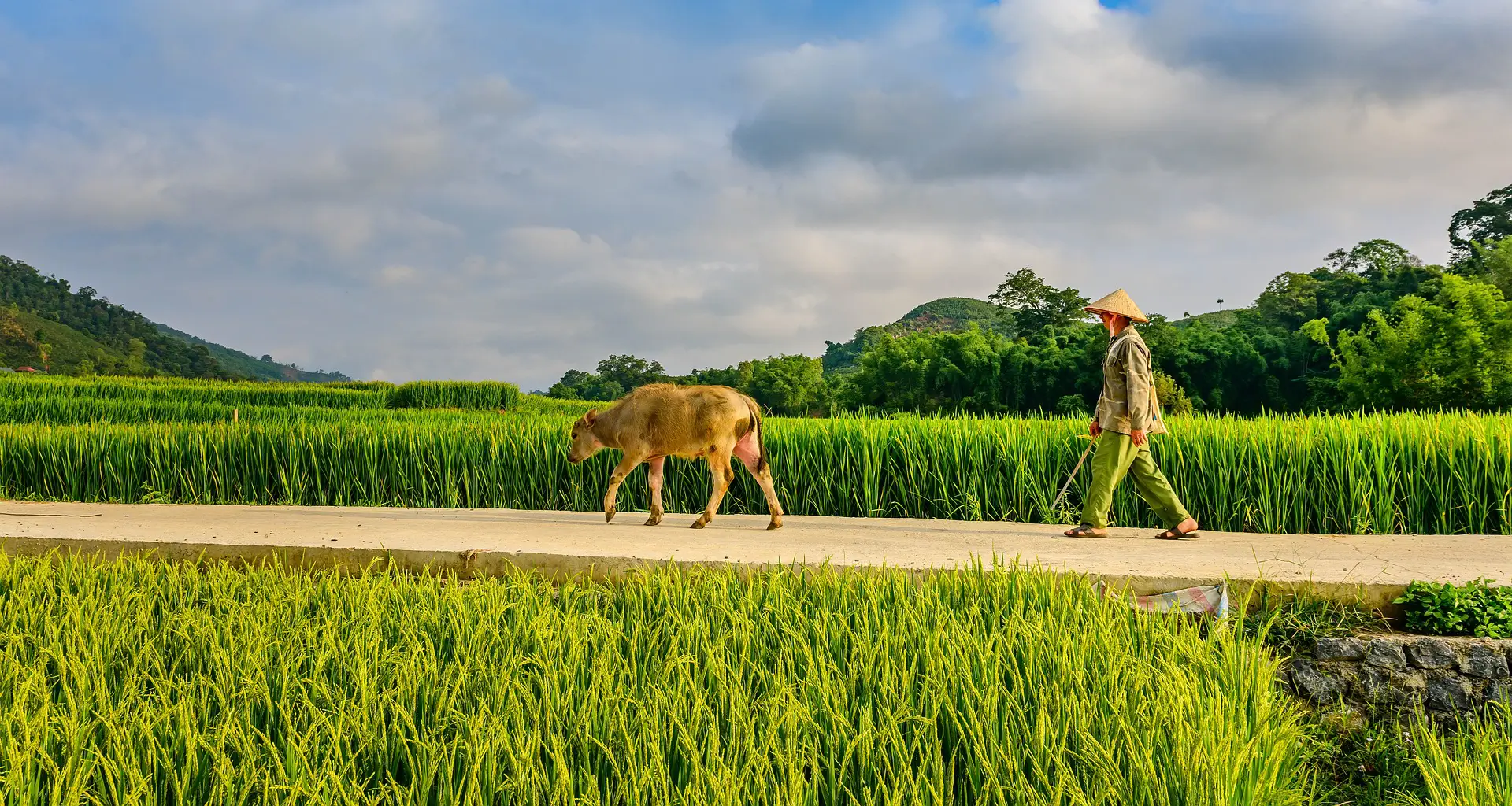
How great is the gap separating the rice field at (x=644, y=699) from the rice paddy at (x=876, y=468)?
4.18 metres

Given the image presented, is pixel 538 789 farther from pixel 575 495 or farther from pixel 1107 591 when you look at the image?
pixel 575 495

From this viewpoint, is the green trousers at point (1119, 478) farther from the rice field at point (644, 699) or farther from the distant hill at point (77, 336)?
the distant hill at point (77, 336)

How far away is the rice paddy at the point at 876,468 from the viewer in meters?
7.71

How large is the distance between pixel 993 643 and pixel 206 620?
3155 millimetres

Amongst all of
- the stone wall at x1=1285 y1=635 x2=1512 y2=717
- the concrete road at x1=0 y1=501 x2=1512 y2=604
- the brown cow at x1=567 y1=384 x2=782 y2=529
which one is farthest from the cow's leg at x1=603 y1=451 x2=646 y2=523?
the stone wall at x1=1285 y1=635 x2=1512 y2=717

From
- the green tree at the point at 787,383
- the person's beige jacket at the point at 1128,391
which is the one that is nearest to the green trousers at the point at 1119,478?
the person's beige jacket at the point at 1128,391

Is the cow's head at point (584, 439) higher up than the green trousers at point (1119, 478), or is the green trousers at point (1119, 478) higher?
the cow's head at point (584, 439)

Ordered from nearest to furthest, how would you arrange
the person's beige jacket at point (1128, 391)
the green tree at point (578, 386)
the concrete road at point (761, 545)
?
the concrete road at point (761, 545) → the person's beige jacket at point (1128, 391) → the green tree at point (578, 386)

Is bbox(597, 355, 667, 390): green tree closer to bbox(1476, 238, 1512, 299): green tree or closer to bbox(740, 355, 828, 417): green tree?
bbox(740, 355, 828, 417): green tree

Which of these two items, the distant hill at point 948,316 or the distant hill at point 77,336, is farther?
the distant hill at point 948,316

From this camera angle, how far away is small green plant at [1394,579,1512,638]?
477 centimetres

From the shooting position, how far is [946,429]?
8625 mm

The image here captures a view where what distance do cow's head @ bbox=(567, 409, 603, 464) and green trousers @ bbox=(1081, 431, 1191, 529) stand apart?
11.9 feet

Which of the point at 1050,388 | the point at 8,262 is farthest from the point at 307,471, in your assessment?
the point at 8,262
